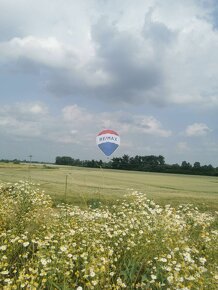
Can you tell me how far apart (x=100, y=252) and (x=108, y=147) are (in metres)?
8.61

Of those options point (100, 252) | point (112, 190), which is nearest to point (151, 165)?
point (112, 190)

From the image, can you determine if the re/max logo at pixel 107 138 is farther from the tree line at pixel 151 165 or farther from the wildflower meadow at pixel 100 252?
the tree line at pixel 151 165

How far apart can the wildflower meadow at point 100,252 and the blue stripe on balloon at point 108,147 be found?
5721 mm

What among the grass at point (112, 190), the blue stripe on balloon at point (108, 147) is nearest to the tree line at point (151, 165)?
the grass at point (112, 190)

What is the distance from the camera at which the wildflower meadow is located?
14.5 feet


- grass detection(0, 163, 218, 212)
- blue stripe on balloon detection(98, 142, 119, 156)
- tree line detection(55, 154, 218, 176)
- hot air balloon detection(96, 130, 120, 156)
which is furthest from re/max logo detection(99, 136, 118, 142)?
tree line detection(55, 154, 218, 176)

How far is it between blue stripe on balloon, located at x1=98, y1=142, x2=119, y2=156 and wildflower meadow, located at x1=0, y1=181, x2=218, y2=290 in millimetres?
5721

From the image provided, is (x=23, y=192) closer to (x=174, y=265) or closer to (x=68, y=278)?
(x=68, y=278)

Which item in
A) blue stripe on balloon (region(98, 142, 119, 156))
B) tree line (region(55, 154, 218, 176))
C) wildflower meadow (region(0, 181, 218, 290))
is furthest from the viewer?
tree line (region(55, 154, 218, 176))

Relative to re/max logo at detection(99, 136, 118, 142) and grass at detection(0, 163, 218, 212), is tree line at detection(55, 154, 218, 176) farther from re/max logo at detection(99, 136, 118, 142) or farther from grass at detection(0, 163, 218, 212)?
re/max logo at detection(99, 136, 118, 142)

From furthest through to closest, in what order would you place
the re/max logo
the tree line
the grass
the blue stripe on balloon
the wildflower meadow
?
the tree line < the grass < the blue stripe on balloon < the re/max logo < the wildflower meadow

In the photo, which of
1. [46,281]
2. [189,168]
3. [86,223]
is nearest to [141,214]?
[86,223]

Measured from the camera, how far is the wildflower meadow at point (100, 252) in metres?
4.41

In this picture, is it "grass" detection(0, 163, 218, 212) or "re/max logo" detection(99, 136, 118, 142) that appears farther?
"grass" detection(0, 163, 218, 212)
